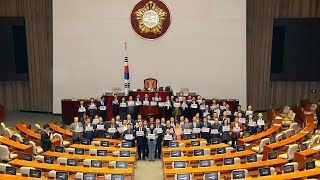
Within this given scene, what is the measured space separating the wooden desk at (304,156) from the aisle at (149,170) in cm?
461

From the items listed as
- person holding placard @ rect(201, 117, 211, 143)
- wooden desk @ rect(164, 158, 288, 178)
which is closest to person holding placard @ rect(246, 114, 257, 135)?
person holding placard @ rect(201, 117, 211, 143)

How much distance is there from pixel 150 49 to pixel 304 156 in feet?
42.7

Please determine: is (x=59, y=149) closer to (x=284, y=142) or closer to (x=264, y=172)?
(x=264, y=172)

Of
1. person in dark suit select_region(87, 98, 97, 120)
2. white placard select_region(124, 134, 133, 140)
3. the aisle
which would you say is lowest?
the aisle

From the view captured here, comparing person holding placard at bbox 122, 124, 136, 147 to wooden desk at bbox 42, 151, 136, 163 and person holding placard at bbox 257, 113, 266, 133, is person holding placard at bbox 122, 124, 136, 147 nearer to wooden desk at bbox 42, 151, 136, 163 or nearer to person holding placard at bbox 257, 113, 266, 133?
wooden desk at bbox 42, 151, 136, 163

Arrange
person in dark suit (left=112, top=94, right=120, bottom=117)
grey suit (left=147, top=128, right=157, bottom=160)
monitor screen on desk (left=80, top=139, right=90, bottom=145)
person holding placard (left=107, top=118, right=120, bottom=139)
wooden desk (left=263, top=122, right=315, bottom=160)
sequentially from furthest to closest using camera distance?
person in dark suit (left=112, top=94, right=120, bottom=117) → person holding placard (left=107, top=118, right=120, bottom=139) → grey suit (left=147, top=128, right=157, bottom=160) → monitor screen on desk (left=80, top=139, right=90, bottom=145) → wooden desk (left=263, top=122, right=315, bottom=160)

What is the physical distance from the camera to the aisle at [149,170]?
52.1ft

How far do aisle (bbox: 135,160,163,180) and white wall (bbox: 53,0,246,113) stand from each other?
29.3ft

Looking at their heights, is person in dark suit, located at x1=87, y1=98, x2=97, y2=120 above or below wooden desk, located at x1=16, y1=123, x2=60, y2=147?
above

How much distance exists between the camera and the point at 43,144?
1667 centimetres

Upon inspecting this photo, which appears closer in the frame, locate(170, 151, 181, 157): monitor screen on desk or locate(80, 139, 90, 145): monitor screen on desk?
locate(170, 151, 181, 157): monitor screen on desk

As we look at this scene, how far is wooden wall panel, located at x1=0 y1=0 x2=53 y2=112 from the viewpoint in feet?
87.6

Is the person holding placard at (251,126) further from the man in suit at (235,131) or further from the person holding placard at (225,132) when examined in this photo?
the person holding placard at (225,132)

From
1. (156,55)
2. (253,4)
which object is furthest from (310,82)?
(156,55)
